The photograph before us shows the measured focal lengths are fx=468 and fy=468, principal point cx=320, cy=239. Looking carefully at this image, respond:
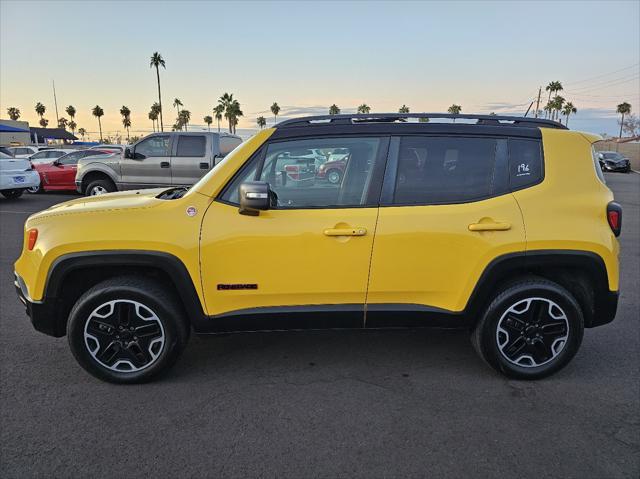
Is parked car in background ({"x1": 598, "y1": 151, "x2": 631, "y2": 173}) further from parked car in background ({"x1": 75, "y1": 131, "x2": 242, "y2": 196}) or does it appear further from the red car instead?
the red car

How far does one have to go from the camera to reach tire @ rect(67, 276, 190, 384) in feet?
10.2

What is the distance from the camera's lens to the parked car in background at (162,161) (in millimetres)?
10969

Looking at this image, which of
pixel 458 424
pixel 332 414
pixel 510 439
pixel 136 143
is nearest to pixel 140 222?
pixel 332 414

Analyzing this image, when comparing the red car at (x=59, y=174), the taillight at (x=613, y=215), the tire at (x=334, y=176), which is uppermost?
the tire at (x=334, y=176)

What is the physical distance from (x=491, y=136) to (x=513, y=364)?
162 centimetres

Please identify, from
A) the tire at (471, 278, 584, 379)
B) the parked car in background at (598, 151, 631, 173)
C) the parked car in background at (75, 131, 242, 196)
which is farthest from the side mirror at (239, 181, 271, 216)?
the parked car in background at (598, 151, 631, 173)

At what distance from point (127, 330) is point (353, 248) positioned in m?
1.63

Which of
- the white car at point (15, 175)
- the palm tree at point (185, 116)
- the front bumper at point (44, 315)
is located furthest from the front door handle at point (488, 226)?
the palm tree at point (185, 116)

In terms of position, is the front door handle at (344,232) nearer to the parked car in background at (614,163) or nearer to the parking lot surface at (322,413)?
the parking lot surface at (322,413)

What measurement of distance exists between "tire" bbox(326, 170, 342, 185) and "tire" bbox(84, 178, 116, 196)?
983cm

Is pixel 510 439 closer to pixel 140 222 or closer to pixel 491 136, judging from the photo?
pixel 491 136

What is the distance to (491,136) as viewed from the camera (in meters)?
3.28

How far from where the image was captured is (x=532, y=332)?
330 centimetres

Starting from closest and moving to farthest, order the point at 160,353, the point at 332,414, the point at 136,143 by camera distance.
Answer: the point at 332,414
the point at 160,353
the point at 136,143
